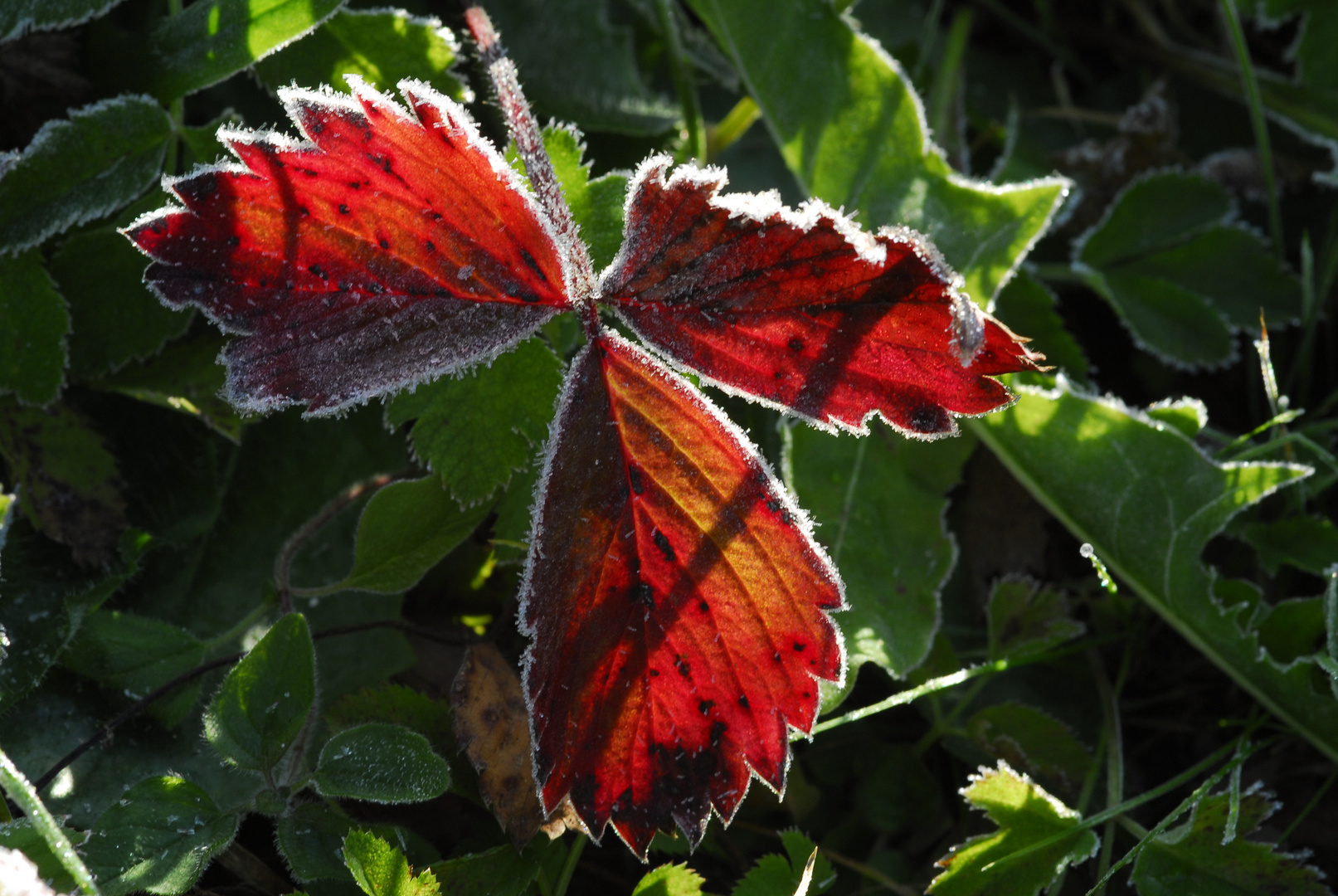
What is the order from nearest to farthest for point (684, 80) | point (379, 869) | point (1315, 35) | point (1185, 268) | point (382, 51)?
point (379, 869)
point (382, 51)
point (684, 80)
point (1185, 268)
point (1315, 35)

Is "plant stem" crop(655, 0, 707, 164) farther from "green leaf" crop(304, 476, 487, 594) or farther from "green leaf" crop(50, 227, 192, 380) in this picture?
"green leaf" crop(50, 227, 192, 380)

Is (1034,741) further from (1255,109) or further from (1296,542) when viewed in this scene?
(1255,109)

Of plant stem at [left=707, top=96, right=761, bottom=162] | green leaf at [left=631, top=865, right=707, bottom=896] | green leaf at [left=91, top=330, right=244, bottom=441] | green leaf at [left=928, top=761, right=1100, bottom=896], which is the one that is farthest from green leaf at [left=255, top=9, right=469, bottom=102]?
green leaf at [left=928, top=761, right=1100, bottom=896]

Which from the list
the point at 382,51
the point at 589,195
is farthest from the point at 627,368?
the point at 382,51

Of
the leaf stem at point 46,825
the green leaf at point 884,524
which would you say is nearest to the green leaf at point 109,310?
the leaf stem at point 46,825

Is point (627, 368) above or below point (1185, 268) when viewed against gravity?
above

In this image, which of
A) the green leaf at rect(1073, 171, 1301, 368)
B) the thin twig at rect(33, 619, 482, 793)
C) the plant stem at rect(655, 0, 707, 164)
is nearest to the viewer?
the thin twig at rect(33, 619, 482, 793)

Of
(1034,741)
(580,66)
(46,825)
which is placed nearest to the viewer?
(46,825)
